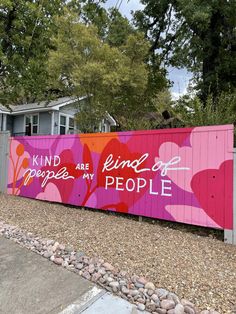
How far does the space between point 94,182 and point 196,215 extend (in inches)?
91.4

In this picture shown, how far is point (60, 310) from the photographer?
2846 mm

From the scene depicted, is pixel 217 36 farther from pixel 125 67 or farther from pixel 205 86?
pixel 125 67

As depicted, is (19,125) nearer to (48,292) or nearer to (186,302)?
(48,292)

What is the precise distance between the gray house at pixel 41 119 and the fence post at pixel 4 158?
30.6 feet

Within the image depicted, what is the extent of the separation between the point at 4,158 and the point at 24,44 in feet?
16.8

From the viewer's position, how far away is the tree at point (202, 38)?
12852 millimetres

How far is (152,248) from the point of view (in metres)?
4.24

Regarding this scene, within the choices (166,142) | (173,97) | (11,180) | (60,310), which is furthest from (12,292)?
(173,97)

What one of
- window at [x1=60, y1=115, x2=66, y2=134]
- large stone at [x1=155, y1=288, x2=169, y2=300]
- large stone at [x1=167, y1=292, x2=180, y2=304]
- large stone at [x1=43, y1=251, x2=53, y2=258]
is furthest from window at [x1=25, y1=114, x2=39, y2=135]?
large stone at [x1=167, y1=292, x2=180, y2=304]

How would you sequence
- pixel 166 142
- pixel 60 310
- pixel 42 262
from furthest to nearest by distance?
pixel 166 142 < pixel 42 262 < pixel 60 310

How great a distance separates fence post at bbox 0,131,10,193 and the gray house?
9339 millimetres

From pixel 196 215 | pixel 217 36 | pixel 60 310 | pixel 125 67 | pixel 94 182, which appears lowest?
pixel 60 310

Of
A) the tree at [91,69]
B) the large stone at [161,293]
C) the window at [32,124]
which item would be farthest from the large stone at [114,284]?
the window at [32,124]

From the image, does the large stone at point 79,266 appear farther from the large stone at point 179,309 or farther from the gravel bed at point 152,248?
the large stone at point 179,309
